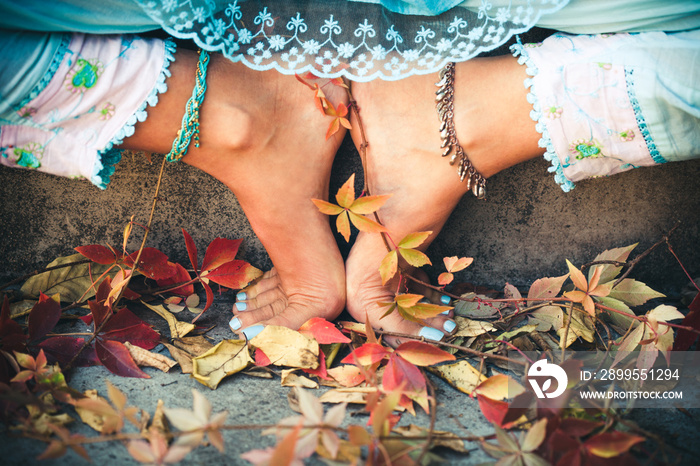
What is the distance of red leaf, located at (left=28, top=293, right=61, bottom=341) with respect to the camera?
81 cm

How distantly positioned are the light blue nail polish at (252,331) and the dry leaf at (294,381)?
5.1 inches

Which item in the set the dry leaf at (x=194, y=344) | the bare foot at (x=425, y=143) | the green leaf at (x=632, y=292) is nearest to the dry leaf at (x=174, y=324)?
the dry leaf at (x=194, y=344)

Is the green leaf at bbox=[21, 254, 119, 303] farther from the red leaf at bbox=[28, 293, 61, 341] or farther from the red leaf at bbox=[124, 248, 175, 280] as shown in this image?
the red leaf at bbox=[28, 293, 61, 341]

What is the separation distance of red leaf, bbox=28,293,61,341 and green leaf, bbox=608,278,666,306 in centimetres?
107

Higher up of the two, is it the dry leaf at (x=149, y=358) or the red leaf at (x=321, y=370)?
the dry leaf at (x=149, y=358)

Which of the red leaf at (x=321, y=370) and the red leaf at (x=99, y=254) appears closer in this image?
the red leaf at (x=321, y=370)

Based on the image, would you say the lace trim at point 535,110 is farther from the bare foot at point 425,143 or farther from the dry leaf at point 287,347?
the dry leaf at point 287,347

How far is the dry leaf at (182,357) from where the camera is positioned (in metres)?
0.85

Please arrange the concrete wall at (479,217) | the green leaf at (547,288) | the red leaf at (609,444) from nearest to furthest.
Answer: the red leaf at (609,444) → the green leaf at (547,288) → the concrete wall at (479,217)

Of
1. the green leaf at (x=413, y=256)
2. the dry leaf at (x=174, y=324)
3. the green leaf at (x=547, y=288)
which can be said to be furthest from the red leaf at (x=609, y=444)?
the dry leaf at (x=174, y=324)

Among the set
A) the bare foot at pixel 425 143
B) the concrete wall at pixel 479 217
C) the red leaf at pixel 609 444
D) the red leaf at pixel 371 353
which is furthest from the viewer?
the concrete wall at pixel 479 217

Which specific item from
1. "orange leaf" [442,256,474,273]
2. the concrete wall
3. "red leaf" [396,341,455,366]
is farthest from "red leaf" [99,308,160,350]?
"orange leaf" [442,256,474,273]

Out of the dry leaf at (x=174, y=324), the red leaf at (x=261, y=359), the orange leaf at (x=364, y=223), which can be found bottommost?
the red leaf at (x=261, y=359)

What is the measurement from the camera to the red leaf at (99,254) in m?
0.99
